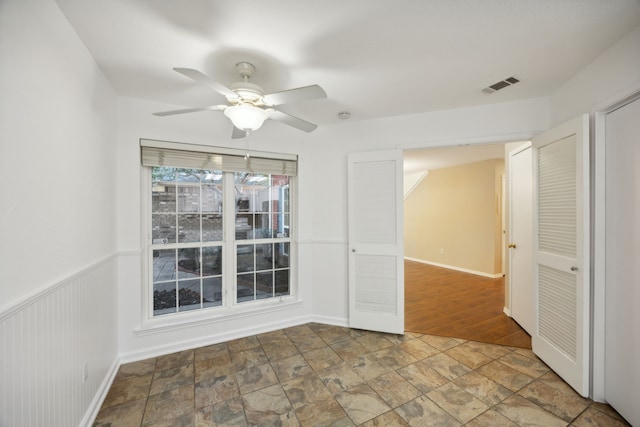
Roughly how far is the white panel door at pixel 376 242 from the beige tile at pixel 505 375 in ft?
2.72

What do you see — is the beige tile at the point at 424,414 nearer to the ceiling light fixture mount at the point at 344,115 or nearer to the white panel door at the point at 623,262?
the white panel door at the point at 623,262

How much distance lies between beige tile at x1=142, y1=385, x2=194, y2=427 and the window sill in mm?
687

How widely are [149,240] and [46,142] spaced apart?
1.48 meters

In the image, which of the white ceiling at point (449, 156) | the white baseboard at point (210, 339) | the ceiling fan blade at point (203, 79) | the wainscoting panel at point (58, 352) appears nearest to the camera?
the wainscoting panel at point (58, 352)

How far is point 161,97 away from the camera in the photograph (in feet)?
7.81

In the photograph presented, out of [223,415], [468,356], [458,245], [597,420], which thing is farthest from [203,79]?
[458,245]

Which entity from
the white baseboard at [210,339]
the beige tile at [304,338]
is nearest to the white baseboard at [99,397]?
the white baseboard at [210,339]

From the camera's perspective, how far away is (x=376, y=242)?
116 inches

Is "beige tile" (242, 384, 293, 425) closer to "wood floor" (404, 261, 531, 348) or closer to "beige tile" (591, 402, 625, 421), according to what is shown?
"wood floor" (404, 261, 531, 348)

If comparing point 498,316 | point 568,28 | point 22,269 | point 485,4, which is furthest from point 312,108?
point 498,316

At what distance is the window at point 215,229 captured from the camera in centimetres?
261

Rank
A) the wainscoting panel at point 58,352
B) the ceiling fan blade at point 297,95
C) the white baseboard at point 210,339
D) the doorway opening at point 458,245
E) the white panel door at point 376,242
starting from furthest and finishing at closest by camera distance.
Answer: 1. the doorway opening at point 458,245
2. the white panel door at point 376,242
3. the white baseboard at point 210,339
4. the ceiling fan blade at point 297,95
5. the wainscoting panel at point 58,352

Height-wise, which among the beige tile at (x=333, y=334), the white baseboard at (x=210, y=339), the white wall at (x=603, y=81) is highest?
the white wall at (x=603, y=81)

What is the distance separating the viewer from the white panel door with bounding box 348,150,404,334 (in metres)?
2.87
